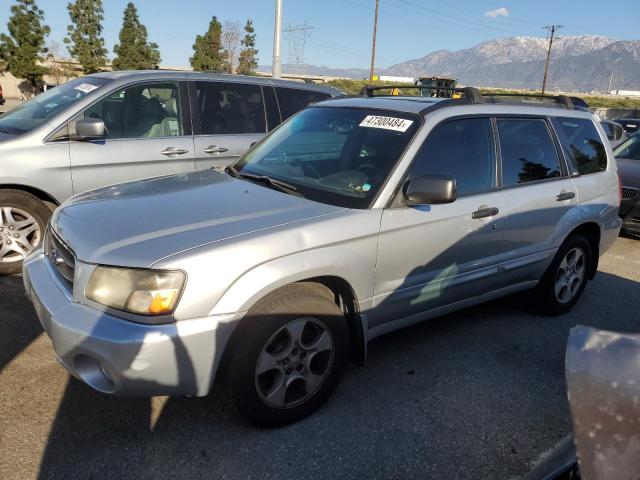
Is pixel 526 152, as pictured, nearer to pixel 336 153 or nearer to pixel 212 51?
pixel 336 153

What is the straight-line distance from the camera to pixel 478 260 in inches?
141

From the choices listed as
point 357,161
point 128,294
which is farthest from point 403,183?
point 128,294

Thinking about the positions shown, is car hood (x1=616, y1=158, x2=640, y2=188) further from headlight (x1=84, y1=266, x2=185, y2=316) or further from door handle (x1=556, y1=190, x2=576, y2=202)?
headlight (x1=84, y1=266, x2=185, y2=316)

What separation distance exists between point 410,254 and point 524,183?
1.32 m

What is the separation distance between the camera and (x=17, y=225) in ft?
14.9

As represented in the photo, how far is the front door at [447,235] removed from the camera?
3.06m

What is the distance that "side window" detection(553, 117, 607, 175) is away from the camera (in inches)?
170

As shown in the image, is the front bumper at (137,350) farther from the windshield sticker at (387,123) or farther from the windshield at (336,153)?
the windshield sticker at (387,123)

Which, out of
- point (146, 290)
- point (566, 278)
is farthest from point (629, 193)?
point (146, 290)

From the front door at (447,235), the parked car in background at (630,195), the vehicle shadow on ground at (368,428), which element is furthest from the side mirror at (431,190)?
the parked car in background at (630,195)

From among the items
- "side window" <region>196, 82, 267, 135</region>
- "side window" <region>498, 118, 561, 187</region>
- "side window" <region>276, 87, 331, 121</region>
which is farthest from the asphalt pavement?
"side window" <region>276, 87, 331, 121</region>

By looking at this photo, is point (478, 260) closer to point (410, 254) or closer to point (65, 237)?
point (410, 254)

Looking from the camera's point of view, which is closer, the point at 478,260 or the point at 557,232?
the point at 478,260

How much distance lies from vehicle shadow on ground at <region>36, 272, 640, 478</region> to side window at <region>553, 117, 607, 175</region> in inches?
64.9
